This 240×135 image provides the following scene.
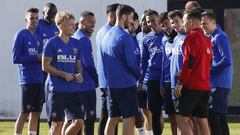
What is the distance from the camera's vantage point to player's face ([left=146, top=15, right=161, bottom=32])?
41.8ft

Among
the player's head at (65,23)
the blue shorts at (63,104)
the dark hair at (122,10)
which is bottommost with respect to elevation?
the blue shorts at (63,104)

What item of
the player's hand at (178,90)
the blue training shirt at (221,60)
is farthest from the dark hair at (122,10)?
the blue training shirt at (221,60)

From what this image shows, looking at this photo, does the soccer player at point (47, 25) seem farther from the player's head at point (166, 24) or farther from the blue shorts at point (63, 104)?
the blue shorts at point (63, 104)

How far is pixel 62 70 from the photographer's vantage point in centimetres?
1086

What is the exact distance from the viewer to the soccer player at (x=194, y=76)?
425 inches

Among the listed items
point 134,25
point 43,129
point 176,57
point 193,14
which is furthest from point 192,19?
point 43,129

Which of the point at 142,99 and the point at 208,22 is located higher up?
the point at 208,22

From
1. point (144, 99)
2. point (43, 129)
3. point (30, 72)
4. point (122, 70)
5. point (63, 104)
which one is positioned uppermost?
point (122, 70)

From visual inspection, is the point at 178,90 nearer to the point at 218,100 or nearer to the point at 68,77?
the point at 218,100

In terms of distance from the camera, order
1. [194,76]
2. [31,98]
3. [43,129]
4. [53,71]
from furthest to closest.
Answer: [43,129]
[31,98]
[194,76]
[53,71]

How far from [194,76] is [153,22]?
206cm

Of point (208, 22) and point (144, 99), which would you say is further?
point (144, 99)

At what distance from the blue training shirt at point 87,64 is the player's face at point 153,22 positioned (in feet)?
4.45

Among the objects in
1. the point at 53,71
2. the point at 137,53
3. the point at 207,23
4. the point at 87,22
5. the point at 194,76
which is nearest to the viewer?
the point at 53,71
